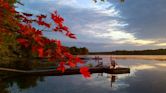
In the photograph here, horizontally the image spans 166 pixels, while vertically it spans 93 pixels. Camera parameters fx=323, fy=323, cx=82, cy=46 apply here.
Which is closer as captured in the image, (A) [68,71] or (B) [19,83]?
(B) [19,83]

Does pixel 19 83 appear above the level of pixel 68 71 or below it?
below

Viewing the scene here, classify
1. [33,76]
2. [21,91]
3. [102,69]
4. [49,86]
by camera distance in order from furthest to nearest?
[102,69]
[33,76]
[49,86]
[21,91]

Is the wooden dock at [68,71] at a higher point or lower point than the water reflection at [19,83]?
higher

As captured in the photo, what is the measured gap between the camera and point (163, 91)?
36094 mm

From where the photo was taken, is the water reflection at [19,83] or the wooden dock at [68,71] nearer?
the water reflection at [19,83]

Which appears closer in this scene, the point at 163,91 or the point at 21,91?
the point at 21,91

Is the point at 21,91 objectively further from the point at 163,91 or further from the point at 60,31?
the point at 60,31

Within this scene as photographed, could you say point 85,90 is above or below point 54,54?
below

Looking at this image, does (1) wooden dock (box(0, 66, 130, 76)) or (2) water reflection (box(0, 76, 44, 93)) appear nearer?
(2) water reflection (box(0, 76, 44, 93))

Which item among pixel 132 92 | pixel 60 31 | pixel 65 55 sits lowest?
pixel 132 92

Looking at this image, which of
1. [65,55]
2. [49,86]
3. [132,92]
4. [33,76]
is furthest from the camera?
[33,76]

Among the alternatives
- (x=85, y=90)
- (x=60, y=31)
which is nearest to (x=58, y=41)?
(x=60, y=31)

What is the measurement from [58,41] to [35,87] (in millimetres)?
32506

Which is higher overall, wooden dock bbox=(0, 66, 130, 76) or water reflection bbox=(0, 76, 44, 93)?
wooden dock bbox=(0, 66, 130, 76)
